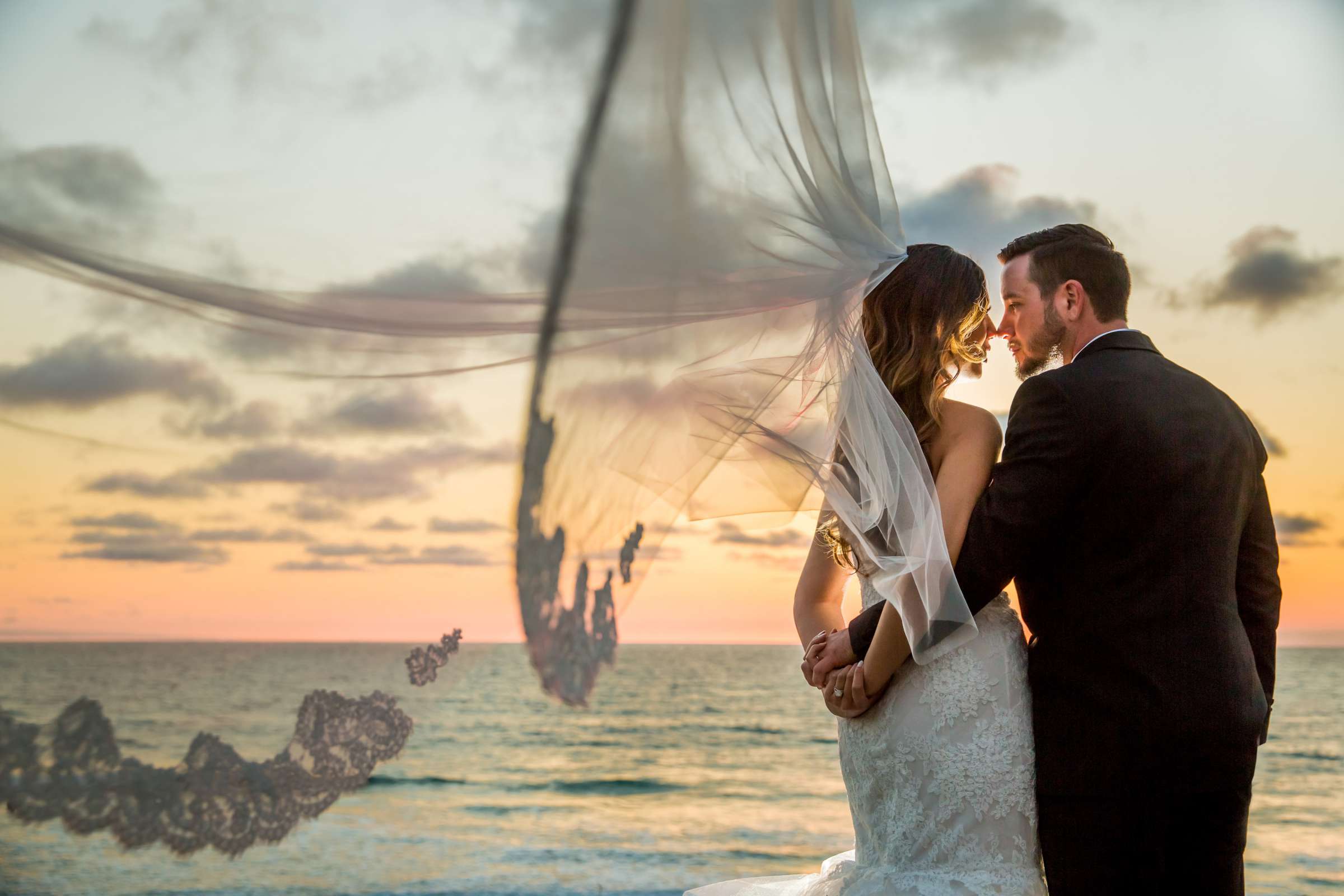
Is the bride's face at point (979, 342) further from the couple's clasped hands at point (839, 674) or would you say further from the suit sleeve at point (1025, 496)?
the couple's clasped hands at point (839, 674)

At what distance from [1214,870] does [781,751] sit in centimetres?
1543

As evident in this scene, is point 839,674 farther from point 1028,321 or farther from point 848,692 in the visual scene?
point 1028,321

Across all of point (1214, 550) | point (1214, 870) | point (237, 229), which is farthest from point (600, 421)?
point (1214, 870)

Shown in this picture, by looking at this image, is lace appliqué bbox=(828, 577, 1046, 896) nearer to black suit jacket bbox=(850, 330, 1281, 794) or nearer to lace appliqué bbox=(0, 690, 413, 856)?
black suit jacket bbox=(850, 330, 1281, 794)

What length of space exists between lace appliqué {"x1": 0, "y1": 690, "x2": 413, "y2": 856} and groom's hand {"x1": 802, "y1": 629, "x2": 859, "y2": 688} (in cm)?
99

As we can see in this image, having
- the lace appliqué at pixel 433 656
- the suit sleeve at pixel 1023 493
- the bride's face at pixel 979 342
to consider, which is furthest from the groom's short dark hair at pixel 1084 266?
the lace appliqué at pixel 433 656

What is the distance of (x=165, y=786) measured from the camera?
175 centimetres

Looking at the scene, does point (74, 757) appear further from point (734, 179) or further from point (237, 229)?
point (734, 179)

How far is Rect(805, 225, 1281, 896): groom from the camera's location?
6.24 feet

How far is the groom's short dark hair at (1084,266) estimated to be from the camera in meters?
2.24

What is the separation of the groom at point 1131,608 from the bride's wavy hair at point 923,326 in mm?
205

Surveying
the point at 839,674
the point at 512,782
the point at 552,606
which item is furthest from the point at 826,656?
the point at 512,782

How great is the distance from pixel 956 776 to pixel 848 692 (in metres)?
0.27

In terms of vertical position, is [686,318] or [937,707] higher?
[686,318]
